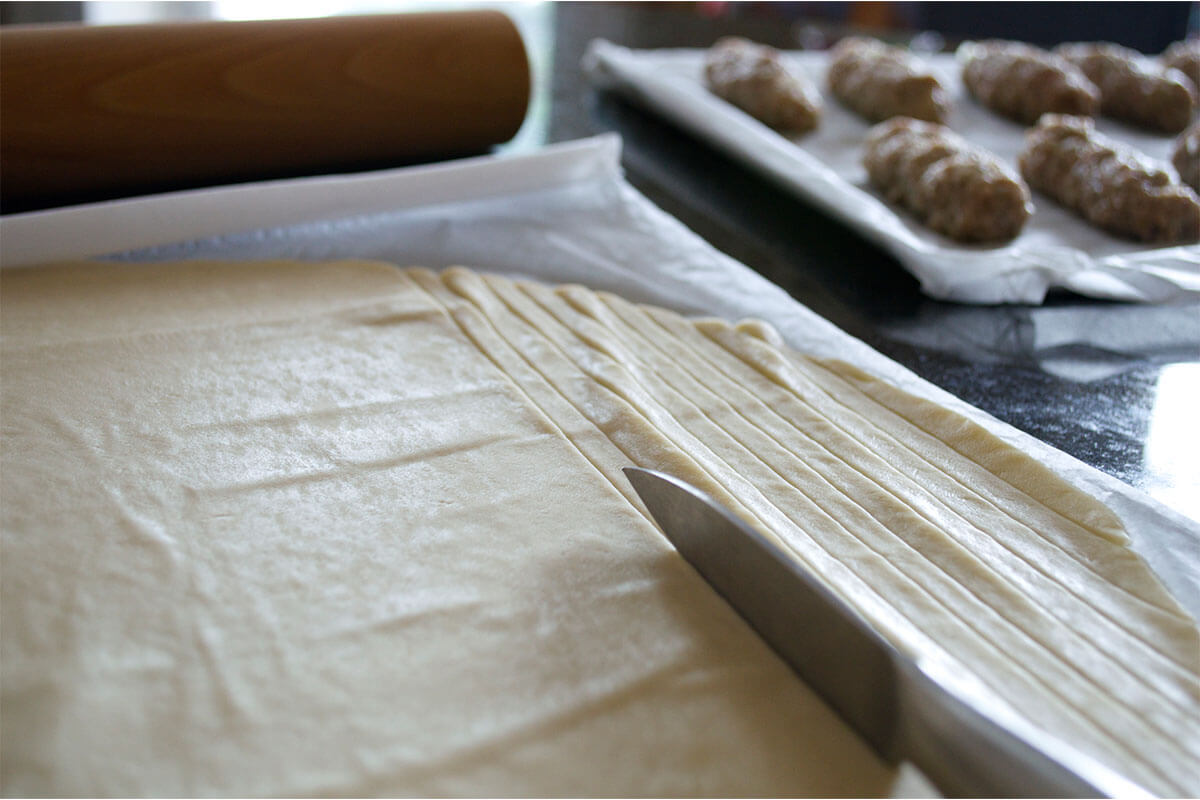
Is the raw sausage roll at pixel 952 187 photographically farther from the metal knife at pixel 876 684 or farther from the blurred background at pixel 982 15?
the blurred background at pixel 982 15

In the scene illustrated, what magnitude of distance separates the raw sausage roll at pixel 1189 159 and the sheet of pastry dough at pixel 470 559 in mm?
832

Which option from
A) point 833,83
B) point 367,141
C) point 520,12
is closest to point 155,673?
point 367,141

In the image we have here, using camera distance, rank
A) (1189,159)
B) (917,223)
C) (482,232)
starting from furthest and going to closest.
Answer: (1189,159) → (917,223) → (482,232)

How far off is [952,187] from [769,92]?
436 mm

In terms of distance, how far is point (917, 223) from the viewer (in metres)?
1.25

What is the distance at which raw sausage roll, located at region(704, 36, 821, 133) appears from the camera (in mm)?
1536

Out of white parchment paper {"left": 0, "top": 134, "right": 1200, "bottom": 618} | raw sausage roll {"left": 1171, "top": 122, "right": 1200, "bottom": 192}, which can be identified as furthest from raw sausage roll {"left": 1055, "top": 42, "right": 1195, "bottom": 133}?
white parchment paper {"left": 0, "top": 134, "right": 1200, "bottom": 618}

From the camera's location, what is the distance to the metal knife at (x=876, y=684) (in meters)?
0.45

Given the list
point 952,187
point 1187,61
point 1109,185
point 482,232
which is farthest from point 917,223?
point 1187,61

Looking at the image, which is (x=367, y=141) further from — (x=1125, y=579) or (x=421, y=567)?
(x=1125, y=579)

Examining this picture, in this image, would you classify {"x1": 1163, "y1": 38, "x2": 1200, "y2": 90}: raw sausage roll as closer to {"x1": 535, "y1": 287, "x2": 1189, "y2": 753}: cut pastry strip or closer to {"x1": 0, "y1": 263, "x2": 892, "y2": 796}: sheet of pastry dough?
{"x1": 535, "y1": 287, "x2": 1189, "y2": 753}: cut pastry strip

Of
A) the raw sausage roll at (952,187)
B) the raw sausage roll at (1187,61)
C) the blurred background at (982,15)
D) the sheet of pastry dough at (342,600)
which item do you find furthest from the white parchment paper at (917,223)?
the blurred background at (982,15)

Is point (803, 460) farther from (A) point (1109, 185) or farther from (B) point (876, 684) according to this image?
(A) point (1109, 185)

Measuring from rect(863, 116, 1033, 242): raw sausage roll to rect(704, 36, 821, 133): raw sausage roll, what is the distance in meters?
0.24
